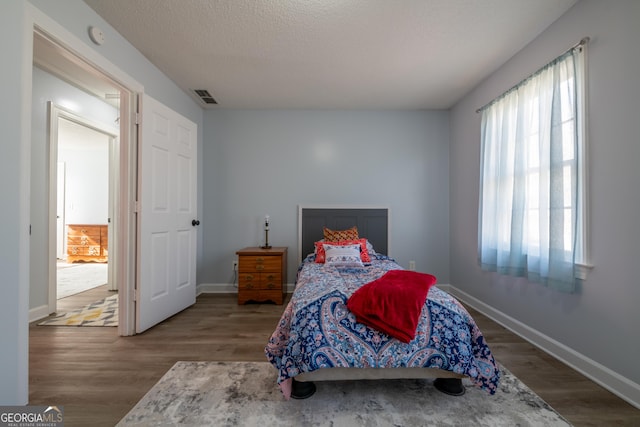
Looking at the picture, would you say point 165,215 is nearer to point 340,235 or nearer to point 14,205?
point 14,205

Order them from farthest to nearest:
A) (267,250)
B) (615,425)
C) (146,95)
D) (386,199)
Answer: (386,199)
(267,250)
(146,95)
(615,425)

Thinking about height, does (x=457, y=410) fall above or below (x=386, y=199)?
below

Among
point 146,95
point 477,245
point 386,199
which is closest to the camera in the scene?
point 146,95

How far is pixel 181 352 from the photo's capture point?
7.21 ft

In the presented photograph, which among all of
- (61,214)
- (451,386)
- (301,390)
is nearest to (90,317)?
(301,390)

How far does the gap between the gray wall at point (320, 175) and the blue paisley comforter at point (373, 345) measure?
2.20 metres

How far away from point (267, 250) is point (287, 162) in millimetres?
1300

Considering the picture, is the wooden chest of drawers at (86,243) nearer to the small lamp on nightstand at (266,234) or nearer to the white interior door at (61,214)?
the white interior door at (61,214)

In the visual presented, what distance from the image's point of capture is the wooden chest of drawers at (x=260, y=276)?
3.38 metres

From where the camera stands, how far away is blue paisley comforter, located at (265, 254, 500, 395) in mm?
1564

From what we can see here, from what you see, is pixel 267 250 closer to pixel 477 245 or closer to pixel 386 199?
pixel 386 199

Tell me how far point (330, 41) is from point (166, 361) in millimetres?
2931

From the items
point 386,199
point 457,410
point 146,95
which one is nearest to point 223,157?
point 146,95

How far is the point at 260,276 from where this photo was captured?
3395mm
